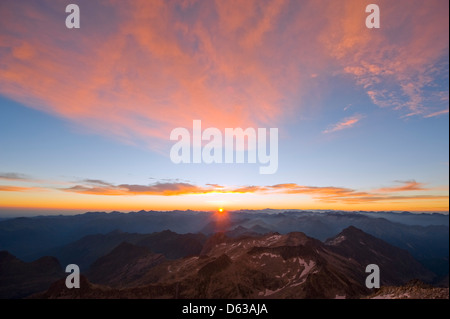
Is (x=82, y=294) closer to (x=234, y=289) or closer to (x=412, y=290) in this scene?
(x=234, y=289)
